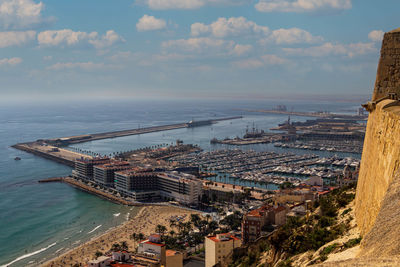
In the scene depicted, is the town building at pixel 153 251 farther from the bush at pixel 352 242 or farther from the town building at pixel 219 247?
the bush at pixel 352 242

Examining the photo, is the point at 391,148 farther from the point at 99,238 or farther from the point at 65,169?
the point at 65,169

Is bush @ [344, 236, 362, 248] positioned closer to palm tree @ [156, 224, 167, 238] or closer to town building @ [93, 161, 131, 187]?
palm tree @ [156, 224, 167, 238]

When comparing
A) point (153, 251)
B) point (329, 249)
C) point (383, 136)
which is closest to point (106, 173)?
point (153, 251)

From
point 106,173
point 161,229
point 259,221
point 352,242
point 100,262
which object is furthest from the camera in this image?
point 106,173

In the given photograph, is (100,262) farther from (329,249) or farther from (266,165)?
(266,165)

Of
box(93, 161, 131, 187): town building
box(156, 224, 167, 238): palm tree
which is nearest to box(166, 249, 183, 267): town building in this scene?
box(156, 224, 167, 238): palm tree

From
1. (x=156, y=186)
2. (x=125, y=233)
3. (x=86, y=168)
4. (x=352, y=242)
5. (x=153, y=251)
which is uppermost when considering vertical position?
(x=352, y=242)

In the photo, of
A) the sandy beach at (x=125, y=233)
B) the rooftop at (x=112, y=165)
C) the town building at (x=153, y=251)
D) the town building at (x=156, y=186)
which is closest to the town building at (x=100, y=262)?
the town building at (x=153, y=251)

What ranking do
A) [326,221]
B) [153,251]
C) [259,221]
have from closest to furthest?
[326,221] → [153,251] → [259,221]
